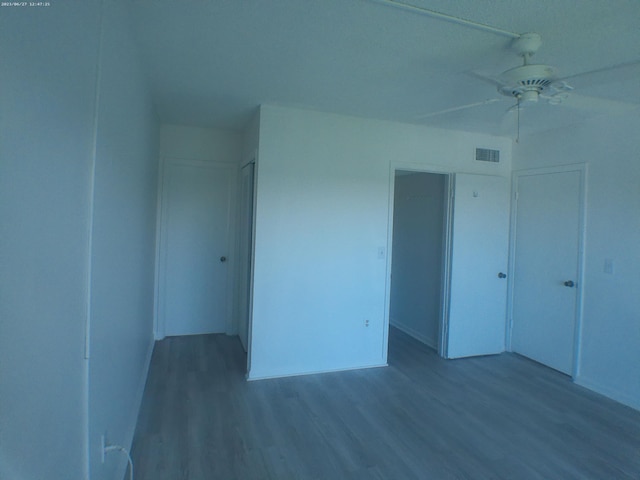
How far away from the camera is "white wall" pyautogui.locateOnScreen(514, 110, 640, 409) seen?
3174mm

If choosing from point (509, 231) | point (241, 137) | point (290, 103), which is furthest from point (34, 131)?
point (509, 231)

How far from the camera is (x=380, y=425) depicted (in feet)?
8.93

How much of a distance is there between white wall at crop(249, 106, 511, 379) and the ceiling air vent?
29.3 inches

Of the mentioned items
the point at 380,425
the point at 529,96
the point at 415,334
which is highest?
the point at 529,96

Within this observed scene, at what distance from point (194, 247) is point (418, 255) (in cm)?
295

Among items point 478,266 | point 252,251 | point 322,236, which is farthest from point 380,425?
point 478,266

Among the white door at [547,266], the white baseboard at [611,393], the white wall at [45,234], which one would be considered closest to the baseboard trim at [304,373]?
the white door at [547,266]

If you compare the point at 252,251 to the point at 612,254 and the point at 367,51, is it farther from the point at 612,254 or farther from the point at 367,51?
the point at 612,254

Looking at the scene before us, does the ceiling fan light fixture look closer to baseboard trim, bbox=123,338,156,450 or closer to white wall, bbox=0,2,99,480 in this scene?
white wall, bbox=0,2,99,480

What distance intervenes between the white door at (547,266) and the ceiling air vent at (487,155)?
1.15 ft

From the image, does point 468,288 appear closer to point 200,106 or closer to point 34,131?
point 200,106

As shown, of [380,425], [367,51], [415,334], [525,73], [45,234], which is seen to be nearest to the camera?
[45,234]

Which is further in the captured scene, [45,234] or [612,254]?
[612,254]

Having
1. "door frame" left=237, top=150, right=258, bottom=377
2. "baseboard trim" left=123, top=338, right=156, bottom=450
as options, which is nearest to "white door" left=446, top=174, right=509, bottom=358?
"door frame" left=237, top=150, right=258, bottom=377
